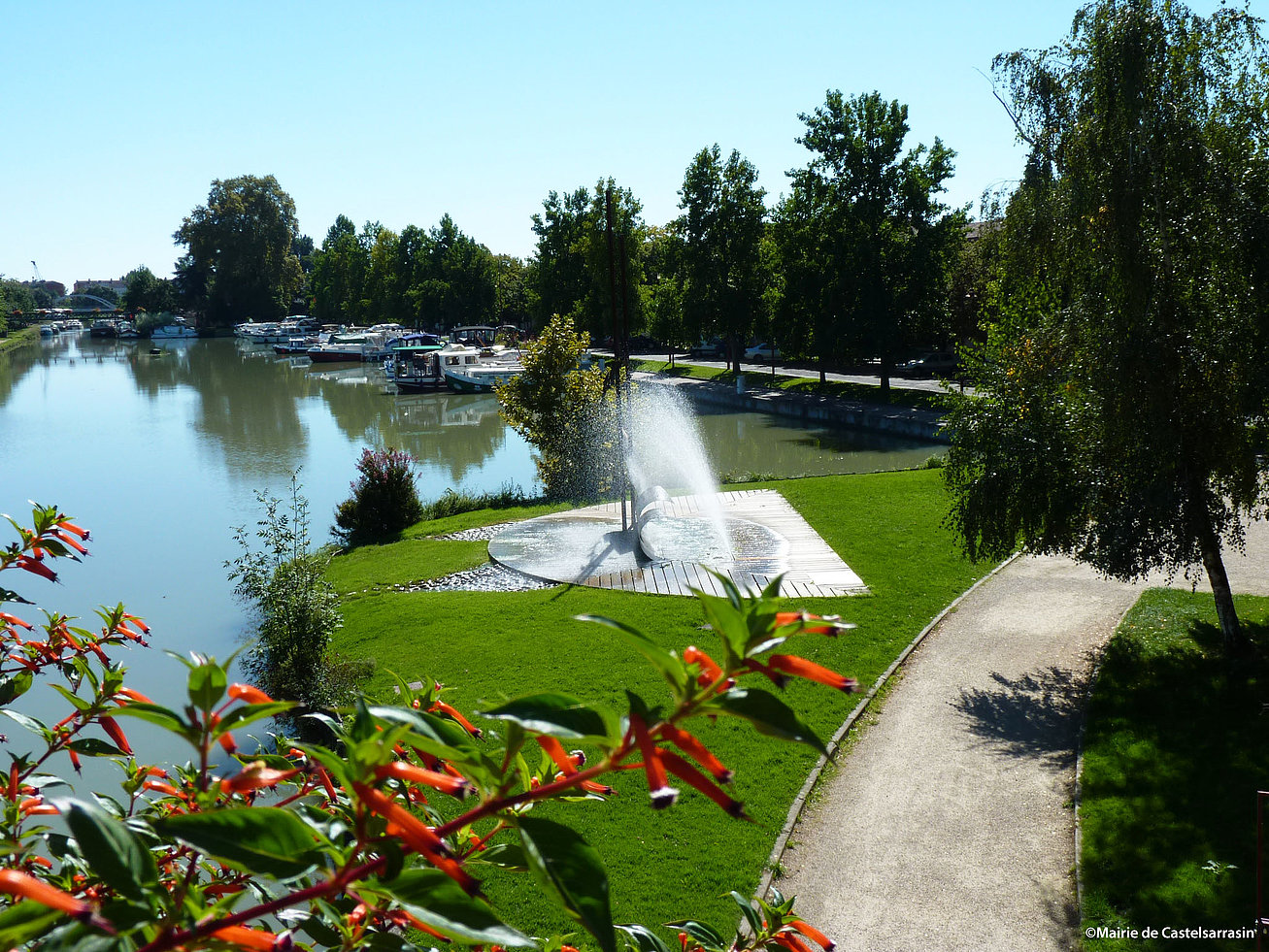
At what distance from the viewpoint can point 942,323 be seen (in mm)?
37156

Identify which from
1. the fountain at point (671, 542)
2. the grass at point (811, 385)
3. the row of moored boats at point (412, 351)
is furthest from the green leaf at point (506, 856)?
the grass at point (811, 385)

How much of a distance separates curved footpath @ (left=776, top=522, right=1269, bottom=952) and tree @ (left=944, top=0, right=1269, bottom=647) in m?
1.73

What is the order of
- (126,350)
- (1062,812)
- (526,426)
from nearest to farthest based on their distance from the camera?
(1062,812) < (526,426) < (126,350)

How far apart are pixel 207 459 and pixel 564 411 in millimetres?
16936

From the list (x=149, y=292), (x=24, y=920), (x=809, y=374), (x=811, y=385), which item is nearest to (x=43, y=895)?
(x=24, y=920)

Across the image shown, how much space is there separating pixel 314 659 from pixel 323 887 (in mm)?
11354

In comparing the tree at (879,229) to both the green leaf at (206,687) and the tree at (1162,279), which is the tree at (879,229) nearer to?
the tree at (1162,279)

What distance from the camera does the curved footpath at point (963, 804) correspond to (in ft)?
20.4

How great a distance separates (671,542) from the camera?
54.5 feet

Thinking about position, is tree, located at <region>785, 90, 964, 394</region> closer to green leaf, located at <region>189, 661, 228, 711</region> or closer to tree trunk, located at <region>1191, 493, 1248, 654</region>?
tree trunk, located at <region>1191, 493, 1248, 654</region>

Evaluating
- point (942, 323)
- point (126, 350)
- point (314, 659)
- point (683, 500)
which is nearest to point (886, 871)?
point (314, 659)

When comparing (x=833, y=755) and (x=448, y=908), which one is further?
(x=833, y=755)

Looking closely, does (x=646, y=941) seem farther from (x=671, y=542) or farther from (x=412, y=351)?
(x=412, y=351)

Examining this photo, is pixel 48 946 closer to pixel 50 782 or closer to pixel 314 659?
pixel 50 782
